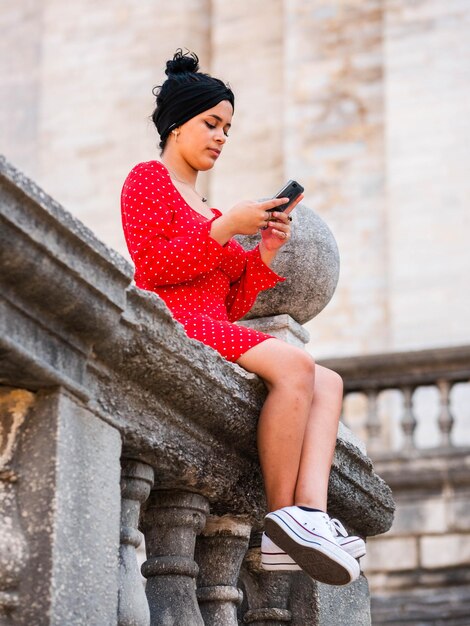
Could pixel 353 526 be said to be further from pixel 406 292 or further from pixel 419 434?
pixel 406 292

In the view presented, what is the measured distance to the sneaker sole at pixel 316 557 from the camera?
11.3 ft

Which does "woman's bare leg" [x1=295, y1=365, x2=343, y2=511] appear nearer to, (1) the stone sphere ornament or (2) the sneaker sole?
(2) the sneaker sole

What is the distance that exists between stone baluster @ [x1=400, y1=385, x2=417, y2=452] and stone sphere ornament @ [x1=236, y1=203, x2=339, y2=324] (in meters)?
5.52

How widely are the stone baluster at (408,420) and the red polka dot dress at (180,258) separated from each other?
20.0ft

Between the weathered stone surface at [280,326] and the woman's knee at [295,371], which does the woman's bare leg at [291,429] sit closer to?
the woman's knee at [295,371]

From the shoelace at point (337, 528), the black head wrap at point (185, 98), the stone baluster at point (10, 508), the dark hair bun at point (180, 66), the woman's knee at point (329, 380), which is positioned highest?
the dark hair bun at point (180, 66)

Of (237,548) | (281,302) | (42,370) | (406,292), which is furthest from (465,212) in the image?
(42,370)

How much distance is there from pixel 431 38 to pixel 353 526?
9889mm

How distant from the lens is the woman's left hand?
155 inches

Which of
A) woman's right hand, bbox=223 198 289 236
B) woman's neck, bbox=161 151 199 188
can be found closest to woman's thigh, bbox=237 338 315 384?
woman's right hand, bbox=223 198 289 236

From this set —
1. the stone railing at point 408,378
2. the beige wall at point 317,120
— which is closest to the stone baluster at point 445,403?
the stone railing at point 408,378

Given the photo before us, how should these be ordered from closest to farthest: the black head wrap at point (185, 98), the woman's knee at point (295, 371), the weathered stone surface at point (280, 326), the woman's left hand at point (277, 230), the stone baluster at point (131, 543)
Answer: the stone baluster at point (131, 543) → the woman's knee at point (295, 371) → the woman's left hand at point (277, 230) → the black head wrap at point (185, 98) → the weathered stone surface at point (280, 326)

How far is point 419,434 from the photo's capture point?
12398 millimetres

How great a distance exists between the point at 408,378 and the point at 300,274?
225 inches
